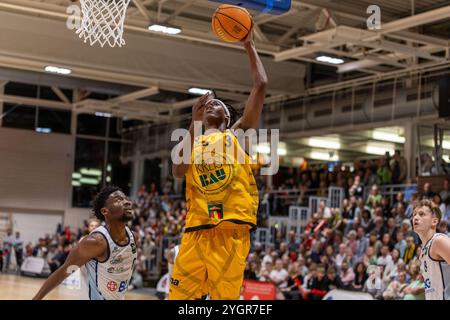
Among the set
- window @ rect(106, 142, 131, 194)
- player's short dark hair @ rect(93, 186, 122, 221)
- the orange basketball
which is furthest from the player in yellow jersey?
window @ rect(106, 142, 131, 194)

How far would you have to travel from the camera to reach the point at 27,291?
58.7 feet

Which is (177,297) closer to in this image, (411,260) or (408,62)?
(411,260)

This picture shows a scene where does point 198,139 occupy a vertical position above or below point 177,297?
above

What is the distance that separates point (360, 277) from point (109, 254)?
35.1ft

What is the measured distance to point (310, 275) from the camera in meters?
16.2

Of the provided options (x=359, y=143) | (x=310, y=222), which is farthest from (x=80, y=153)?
(x=310, y=222)

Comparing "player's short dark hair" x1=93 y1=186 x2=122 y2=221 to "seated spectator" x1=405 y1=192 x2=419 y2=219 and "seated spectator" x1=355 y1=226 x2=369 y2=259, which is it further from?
"seated spectator" x1=405 y1=192 x2=419 y2=219

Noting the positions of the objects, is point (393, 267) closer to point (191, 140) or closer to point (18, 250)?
point (191, 140)

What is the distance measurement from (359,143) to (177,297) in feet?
63.8

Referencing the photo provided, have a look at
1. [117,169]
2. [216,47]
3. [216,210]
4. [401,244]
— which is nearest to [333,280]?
[401,244]

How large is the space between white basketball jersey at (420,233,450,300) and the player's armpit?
40 millimetres

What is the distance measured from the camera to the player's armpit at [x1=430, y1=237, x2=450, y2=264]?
19.5ft

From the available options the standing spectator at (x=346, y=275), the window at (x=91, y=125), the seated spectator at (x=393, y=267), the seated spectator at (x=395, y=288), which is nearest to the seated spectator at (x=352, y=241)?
the standing spectator at (x=346, y=275)

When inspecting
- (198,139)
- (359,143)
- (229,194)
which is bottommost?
(229,194)
